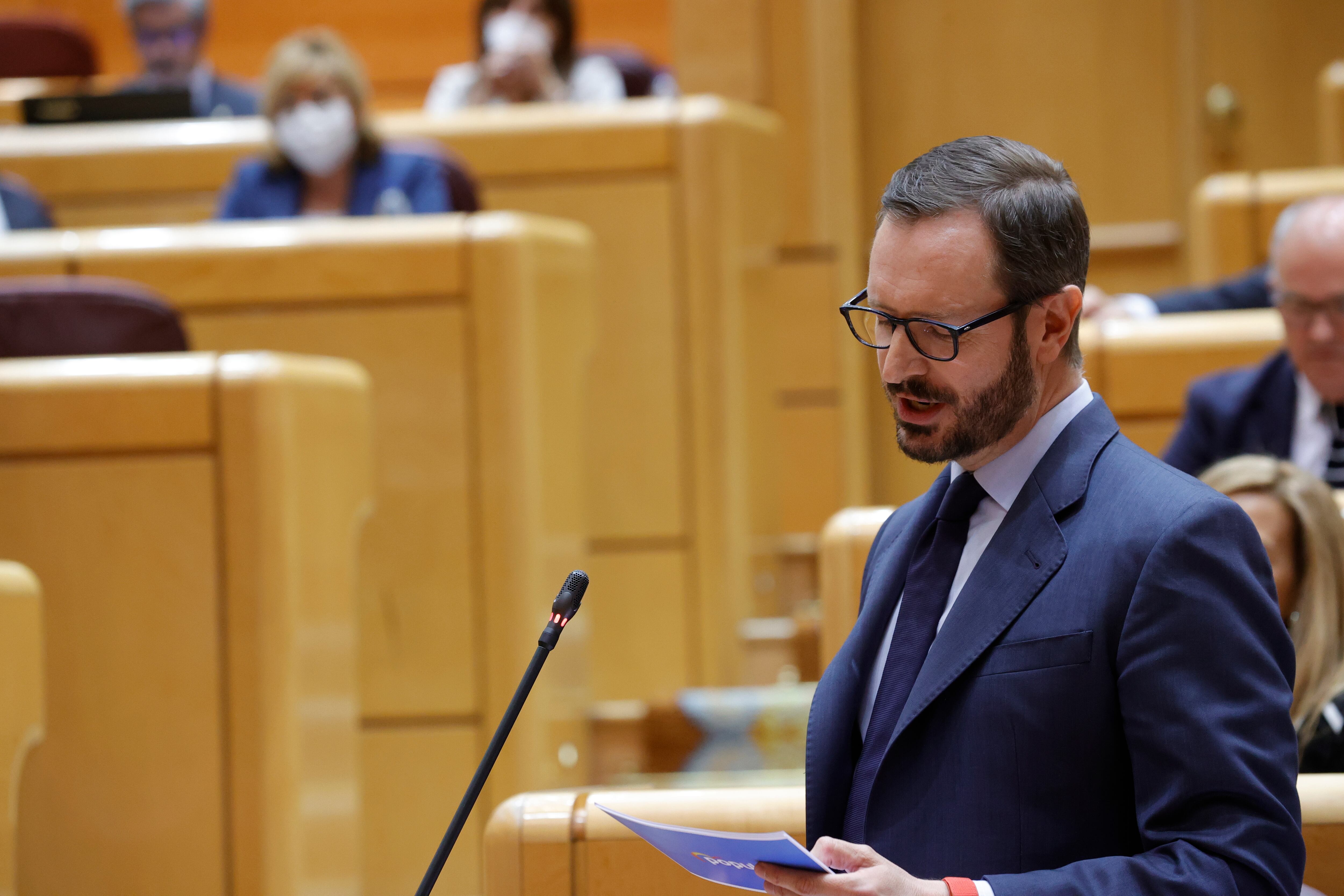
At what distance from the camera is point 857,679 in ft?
1.50

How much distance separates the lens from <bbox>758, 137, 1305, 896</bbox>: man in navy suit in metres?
→ 0.38

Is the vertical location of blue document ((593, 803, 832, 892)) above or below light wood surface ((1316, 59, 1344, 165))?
below

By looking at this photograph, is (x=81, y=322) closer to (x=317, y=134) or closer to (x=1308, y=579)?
(x=317, y=134)

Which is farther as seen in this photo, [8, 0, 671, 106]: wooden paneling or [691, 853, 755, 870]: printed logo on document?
[8, 0, 671, 106]: wooden paneling

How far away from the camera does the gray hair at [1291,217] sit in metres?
0.92

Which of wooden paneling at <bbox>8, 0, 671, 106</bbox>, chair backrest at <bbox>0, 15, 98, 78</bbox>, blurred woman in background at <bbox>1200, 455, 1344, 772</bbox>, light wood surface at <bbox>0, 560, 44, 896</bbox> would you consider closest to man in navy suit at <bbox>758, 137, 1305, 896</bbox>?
blurred woman in background at <bbox>1200, 455, 1344, 772</bbox>

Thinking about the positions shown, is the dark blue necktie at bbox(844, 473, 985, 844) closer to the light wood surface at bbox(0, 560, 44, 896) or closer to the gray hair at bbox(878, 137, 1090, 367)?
the gray hair at bbox(878, 137, 1090, 367)

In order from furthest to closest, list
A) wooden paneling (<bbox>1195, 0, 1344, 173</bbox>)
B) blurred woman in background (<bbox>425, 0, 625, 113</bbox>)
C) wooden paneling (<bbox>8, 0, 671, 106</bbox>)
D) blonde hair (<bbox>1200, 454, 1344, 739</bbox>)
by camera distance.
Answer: wooden paneling (<bbox>8, 0, 671, 106</bbox>), wooden paneling (<bbox>1195, 0, 1344, 173</bbox>), blurred woman in background (<bbox>425, 0, 625, 113</bbox>), blonde hair (<bbox>1200, 454, 1344, 739</bbox>)

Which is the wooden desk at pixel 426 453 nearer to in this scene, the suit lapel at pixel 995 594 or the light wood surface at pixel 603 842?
the light wood surface at pixel 603 842

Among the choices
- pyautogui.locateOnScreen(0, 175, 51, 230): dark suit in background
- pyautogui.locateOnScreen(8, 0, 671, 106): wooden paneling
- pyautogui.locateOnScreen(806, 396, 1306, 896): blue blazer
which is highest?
pyautogui.locateOnScreen(8, 0, 671, 106): wooden paneling

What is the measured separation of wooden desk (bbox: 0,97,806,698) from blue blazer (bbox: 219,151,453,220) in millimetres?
A: 86

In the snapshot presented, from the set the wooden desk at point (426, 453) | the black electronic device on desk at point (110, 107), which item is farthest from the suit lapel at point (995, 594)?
the black electronic device on desk at point (110, 107)

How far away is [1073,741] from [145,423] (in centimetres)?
59

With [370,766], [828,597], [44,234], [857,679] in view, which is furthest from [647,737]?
[857,679]
